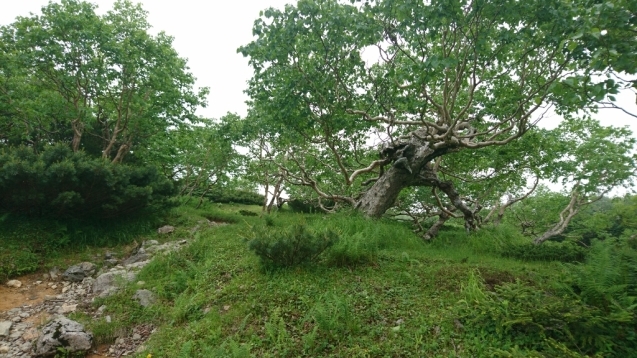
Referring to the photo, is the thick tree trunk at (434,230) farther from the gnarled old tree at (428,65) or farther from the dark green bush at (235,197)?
the dark green bush at (235,197)

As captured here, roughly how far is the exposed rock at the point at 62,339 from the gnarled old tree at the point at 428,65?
5393 millimetres

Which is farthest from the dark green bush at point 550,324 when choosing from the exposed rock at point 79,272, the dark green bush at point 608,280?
the exposed rock at point 79,272

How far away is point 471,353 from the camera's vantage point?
353 cm

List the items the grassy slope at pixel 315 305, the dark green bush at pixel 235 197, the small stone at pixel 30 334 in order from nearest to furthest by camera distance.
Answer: the grassy slope at pixel 315 305 → the small stone at pixel 30 334 → the dark green bush at pixel 235 197

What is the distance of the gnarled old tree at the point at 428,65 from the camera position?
4177mm

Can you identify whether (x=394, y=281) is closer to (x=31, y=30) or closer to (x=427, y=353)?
(x=427, y=353)

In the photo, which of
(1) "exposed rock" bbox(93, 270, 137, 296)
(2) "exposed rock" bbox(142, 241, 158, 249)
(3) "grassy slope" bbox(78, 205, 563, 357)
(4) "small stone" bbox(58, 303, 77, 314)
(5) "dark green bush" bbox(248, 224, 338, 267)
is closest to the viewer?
(3) "grassy slope" bbox(78, 205, 563, 357)

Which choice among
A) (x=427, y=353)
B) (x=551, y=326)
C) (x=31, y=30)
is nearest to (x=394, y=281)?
(x=427, y=353)

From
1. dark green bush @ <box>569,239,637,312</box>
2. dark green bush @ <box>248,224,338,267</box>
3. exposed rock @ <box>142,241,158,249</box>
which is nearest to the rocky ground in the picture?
exposed rock @ <box>142,241,158,249</box>

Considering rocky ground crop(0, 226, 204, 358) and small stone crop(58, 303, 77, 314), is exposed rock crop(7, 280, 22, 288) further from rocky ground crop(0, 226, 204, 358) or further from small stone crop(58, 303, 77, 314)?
small stone crop(58, 303, 77, 314)

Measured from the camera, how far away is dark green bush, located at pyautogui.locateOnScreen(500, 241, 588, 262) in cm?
745

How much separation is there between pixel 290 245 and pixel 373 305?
1.68 metres

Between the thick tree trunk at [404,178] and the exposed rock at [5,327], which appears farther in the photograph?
the thick tree trunk at [404,178]

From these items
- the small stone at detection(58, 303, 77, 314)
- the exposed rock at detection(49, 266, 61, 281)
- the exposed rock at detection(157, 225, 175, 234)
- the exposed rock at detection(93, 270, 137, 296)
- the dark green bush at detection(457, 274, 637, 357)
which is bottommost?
the small stone at detection(58, 303, 77, 314)
